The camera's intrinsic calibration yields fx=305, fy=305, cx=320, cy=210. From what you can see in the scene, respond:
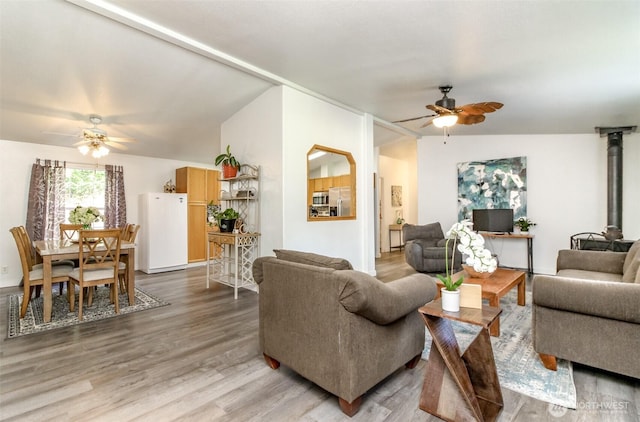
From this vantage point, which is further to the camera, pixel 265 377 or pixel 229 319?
pixel 229 319

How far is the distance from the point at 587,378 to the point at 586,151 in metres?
4.47

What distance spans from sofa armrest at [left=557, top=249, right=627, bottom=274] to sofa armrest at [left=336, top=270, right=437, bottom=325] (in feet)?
8.61

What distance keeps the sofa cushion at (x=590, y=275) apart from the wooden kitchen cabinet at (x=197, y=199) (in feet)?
19.3

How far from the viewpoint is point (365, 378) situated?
1.70 m

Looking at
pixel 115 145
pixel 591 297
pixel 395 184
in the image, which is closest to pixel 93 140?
pixel 115 145

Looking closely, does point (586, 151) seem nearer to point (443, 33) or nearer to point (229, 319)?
point (443, 33)

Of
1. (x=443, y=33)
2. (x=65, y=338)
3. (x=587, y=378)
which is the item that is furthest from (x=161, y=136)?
(x=587, y=378)

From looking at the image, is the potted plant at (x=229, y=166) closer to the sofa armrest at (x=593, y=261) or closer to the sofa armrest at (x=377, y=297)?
the sofa armrest at (x=377, y=297)

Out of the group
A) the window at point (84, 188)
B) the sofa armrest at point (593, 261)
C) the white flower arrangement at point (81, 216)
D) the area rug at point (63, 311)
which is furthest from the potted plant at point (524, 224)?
the window at point (84, 188)

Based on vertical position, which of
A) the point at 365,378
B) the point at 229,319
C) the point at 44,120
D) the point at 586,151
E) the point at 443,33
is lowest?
the point at 229,319

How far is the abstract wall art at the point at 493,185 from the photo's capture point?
18.1 ft

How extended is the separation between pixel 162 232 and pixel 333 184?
328 centimetres

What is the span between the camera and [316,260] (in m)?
1.91

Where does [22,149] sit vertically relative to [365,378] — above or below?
above
